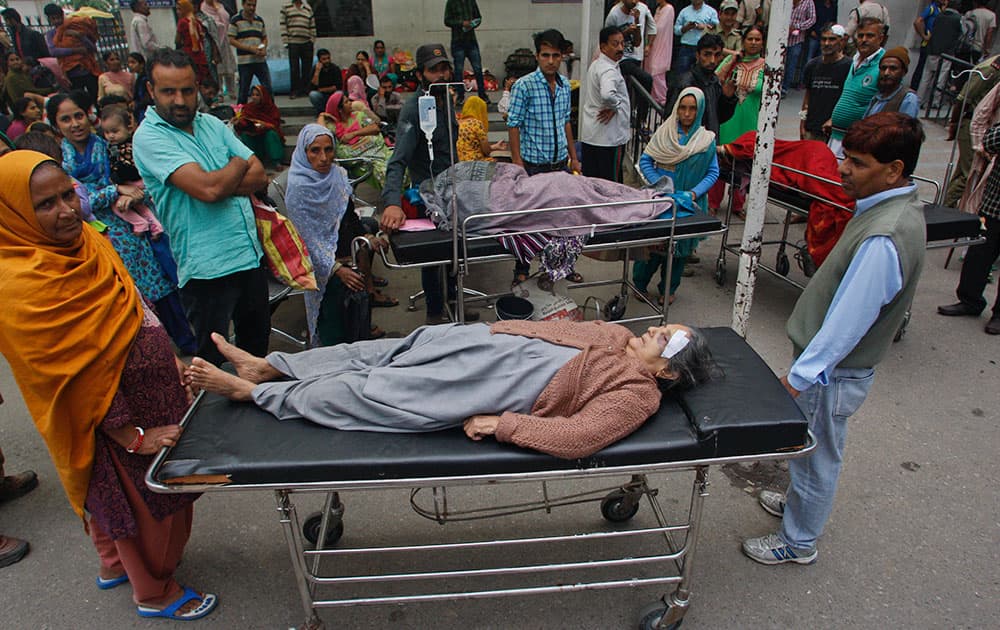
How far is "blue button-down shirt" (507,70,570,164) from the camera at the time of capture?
4980 millimetres

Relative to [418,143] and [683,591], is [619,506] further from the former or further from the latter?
[418,143]

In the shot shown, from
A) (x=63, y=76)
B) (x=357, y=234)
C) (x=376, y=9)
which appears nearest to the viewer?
(x=357, y=234)

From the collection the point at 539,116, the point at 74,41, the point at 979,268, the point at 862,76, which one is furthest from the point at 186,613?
the point at 74,41

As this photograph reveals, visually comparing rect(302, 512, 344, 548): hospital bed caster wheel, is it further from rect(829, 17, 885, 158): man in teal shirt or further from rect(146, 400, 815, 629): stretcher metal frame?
rect(829, 17, 885, 158): man in teal shirt

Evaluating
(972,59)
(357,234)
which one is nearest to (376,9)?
(357,234)

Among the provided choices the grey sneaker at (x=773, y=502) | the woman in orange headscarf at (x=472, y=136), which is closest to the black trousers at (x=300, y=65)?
the woman in orange headscarf at (x=472, y=136)

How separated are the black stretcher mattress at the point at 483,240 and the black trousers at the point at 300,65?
8141mm

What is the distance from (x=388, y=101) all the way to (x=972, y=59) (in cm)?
933

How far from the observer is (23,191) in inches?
78.2

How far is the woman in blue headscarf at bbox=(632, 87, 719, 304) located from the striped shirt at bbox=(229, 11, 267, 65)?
684 cm

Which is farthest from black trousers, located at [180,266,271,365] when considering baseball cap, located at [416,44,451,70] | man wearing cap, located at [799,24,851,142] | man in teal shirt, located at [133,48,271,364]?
man wearing cap, located at [799,24,851,142]

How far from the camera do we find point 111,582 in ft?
8.84

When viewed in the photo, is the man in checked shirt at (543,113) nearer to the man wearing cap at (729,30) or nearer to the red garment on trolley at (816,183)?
the red garment on trolley at (816,183)

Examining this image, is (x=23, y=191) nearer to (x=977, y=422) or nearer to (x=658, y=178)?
(x=658, y=178)
